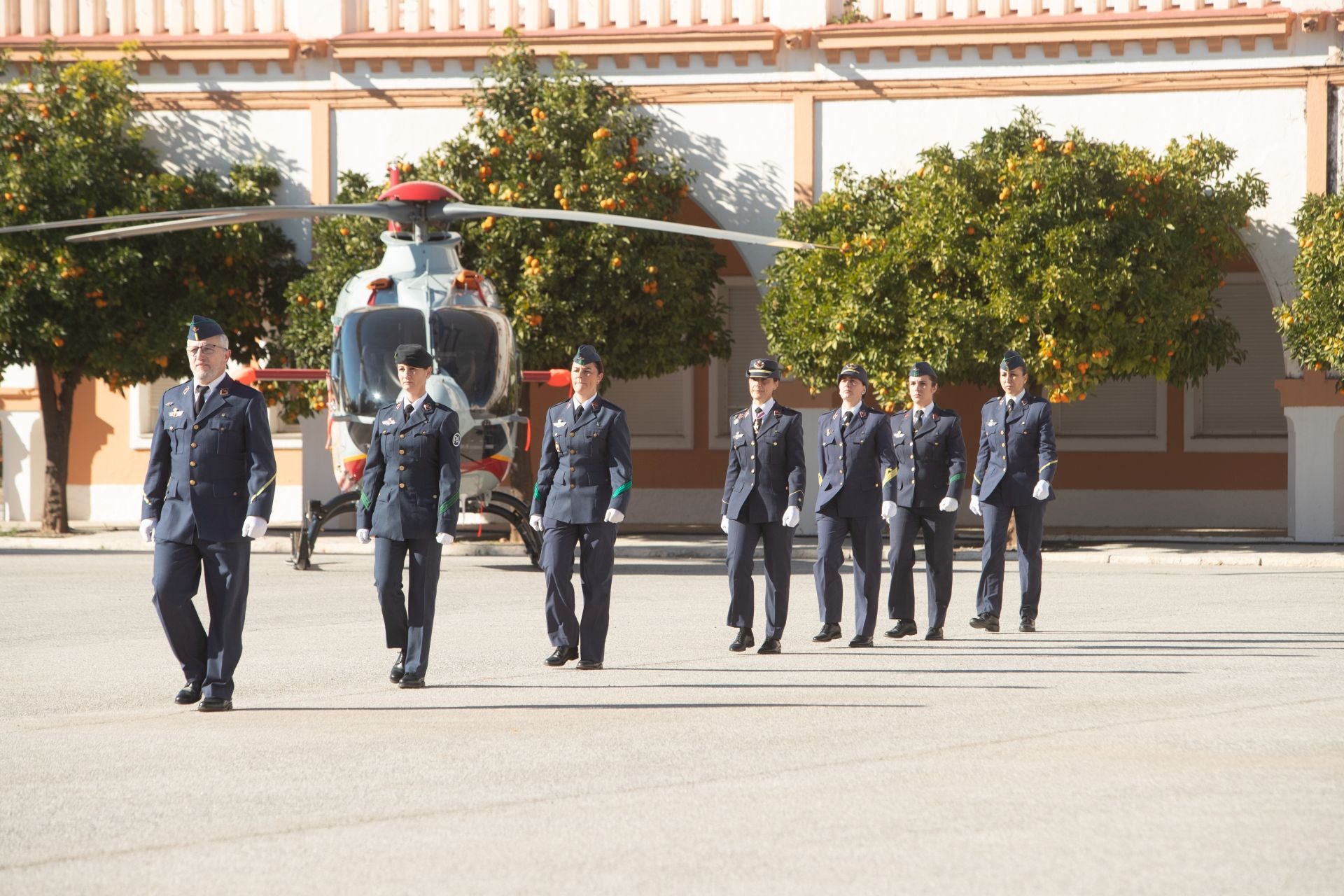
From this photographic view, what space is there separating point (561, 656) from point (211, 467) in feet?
8.03

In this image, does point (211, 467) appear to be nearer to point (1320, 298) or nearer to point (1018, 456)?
point (1018, 456)

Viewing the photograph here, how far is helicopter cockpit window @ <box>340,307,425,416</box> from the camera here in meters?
16.0

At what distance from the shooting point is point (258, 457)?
7.87 meters

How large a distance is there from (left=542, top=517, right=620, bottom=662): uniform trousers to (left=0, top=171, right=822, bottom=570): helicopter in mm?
6064

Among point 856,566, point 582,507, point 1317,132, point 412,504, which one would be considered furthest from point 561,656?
point 1317,132

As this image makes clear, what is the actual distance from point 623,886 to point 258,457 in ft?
12.8

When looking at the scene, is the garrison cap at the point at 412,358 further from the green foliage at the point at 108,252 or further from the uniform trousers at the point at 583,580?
the green foliage at the point at 108,252

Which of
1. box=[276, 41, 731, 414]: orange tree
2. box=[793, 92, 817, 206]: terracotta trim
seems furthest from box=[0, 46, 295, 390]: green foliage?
box=[793, 92, 817, 206]: terracotta trim

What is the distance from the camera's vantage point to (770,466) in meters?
10.3

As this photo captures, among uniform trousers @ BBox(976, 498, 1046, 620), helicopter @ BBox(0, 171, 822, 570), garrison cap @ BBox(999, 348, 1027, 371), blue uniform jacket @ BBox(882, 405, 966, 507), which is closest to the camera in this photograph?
blue uniform jacket @ BBox(882, 405, 966, 507)

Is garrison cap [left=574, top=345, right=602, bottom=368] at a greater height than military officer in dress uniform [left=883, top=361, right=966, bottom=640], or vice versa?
garrison cap [left=574, top=345, right=602, bottom=368]

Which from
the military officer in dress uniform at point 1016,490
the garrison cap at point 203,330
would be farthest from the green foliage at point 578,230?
the garrison cap at point 203,330

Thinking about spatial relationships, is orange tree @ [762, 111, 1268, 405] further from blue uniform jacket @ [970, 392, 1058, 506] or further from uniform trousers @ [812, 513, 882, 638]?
uniform trousers @ [812, 513, 882, 638]

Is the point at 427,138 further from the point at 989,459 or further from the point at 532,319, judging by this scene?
the point at 989,459
